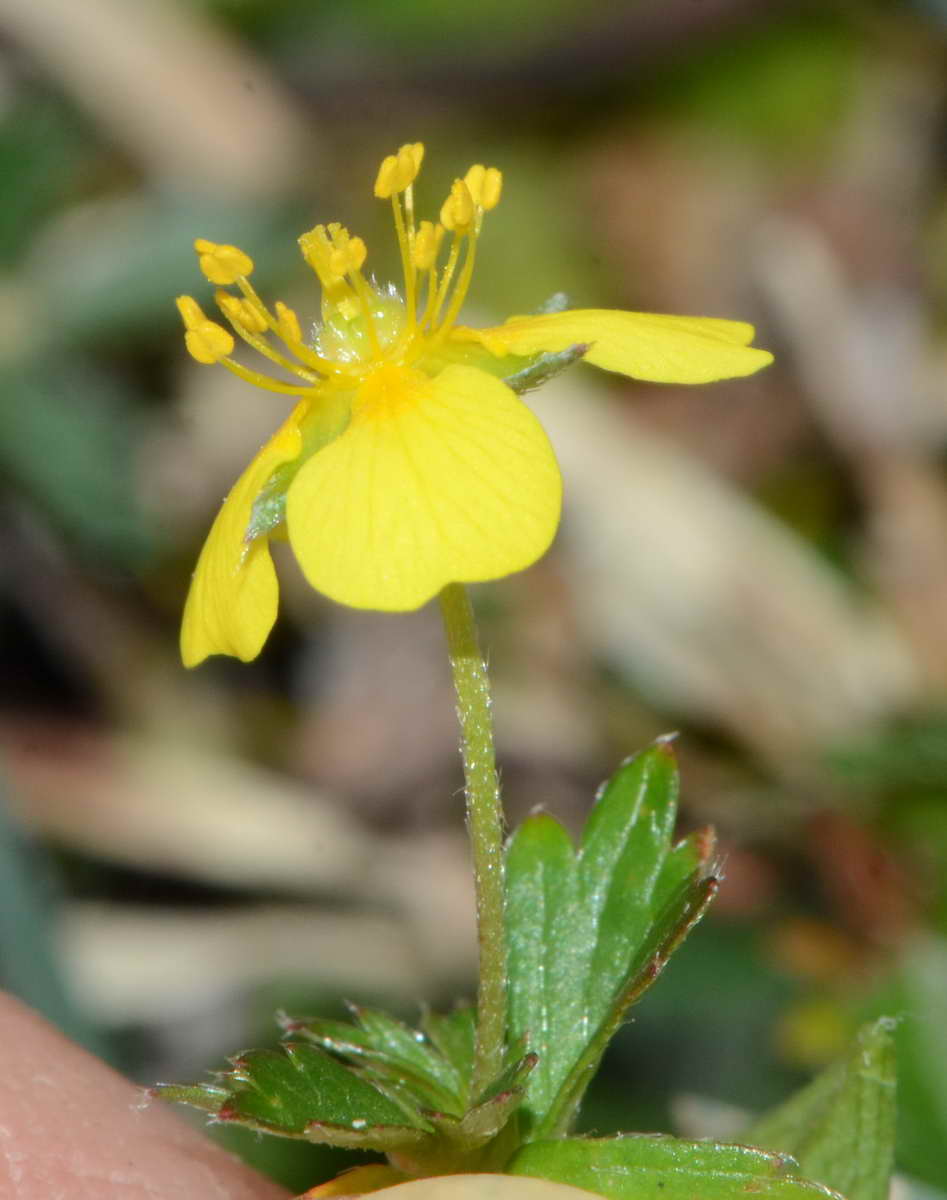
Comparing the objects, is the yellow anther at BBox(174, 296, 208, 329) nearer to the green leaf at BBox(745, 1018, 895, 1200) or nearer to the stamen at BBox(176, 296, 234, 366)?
the stamen at BBox(176, 296, 234, 366)

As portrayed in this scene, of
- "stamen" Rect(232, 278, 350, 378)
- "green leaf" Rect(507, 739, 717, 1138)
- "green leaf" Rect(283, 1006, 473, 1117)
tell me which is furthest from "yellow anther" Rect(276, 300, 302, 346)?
"green leaf" Rect(283, 1006, 473, 1117)

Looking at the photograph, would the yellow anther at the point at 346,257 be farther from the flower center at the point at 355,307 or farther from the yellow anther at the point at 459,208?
the yellow anther at the point at 459,208

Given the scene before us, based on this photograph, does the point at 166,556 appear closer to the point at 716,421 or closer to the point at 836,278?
the point at 716,421

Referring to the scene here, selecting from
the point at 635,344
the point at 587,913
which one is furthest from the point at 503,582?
the point at 635,344

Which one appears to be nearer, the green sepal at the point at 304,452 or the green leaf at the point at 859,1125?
the green sepal at the point at 304,452

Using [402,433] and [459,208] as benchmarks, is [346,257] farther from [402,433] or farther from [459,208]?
[402,433]

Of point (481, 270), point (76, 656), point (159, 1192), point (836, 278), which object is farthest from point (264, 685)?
point (159, 1192)

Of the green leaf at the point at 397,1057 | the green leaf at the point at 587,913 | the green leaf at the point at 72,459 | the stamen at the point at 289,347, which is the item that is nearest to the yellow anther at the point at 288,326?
the stamen at the point at 289,347
